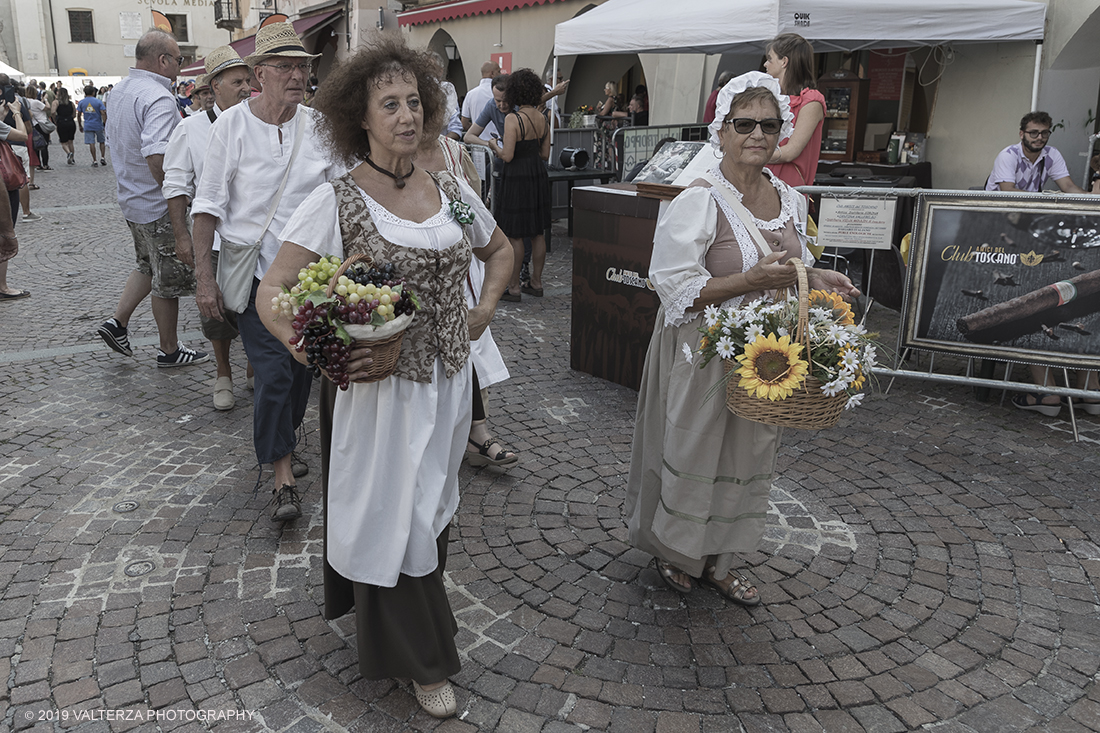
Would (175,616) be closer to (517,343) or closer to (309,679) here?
(309,679)

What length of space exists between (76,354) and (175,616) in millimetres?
4076

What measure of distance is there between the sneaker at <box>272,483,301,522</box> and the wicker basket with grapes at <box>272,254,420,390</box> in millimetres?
1844

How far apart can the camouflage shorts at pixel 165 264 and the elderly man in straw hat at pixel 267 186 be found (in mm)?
1983

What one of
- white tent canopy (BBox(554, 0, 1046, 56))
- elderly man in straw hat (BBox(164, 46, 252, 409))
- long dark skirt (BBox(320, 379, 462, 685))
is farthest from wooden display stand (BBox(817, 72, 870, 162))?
long dark skirt (BBox(320, 379, 462, 685))

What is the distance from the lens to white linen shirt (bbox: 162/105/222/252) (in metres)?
4.53

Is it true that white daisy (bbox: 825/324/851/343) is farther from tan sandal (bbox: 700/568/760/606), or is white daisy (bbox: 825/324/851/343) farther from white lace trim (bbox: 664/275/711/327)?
tan sandal (bbox: 700/568/760/606)

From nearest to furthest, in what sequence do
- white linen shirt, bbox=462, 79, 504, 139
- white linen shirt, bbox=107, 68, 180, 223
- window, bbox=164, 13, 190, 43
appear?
white linen shirt, bbox=107, 68, 180, 223, white linen shirt, bbox=462, 79, 504, 139, window, bbox=164, 13, 190, 43

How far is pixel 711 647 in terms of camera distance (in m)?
3.19

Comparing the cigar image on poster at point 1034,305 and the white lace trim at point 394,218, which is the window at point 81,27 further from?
the white lace trim at point 394,218

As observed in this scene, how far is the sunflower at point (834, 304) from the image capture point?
116 inches

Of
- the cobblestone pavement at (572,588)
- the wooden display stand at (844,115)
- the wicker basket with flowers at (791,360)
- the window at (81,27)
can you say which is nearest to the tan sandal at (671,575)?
the cobblestone pavement at (572,588)

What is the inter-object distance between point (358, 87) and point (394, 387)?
93 cm

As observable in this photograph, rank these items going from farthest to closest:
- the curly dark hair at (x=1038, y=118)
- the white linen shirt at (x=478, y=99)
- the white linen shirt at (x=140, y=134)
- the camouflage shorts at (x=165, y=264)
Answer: the white linen shirt at (x=478, y=99), the curly dark hair at (x=1038, y=118), the camouflage shorts at (x=165, y=264), the white linen shirt at (x=140, y=134)

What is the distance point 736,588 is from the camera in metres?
3.46
